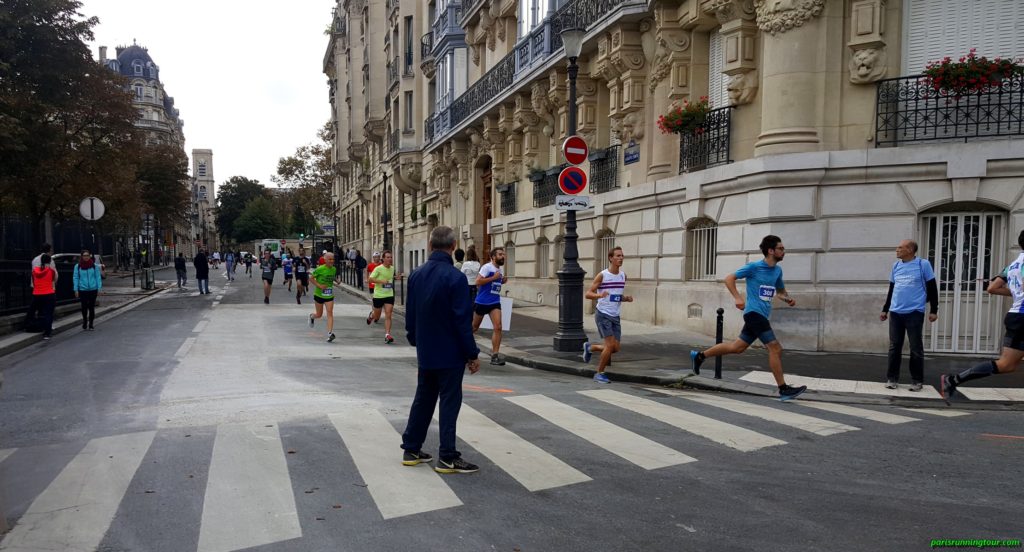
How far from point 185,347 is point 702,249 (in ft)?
33.5

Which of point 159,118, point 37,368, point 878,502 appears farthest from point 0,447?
point 159,118

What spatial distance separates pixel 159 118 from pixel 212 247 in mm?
90117

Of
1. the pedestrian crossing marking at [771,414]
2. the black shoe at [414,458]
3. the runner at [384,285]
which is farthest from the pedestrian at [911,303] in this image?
the runner at [384,285]

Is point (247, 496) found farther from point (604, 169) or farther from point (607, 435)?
point (604, 169)

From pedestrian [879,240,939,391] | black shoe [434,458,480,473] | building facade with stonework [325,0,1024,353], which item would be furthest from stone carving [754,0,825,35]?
black shoe [434,458,480,473]

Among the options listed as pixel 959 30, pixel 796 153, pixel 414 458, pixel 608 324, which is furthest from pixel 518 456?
pixel 959 30

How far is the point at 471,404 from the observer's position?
7754mm

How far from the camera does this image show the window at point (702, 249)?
1509 centimetres

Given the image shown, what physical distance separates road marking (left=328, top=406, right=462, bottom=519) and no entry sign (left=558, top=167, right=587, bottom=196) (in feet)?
21.5

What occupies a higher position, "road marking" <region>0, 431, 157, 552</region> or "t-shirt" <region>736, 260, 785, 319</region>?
"t-shirt" <region>736, 260, 785, 319</region>

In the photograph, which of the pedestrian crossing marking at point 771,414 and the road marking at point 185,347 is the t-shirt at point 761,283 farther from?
the road marking at point 185,347

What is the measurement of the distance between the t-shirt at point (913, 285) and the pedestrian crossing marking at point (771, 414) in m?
2.38

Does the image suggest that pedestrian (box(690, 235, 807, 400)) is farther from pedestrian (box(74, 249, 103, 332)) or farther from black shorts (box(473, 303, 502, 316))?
pedestrian (box(74, 249, 103, 332))

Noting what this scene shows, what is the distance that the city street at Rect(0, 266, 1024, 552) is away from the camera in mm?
4121
